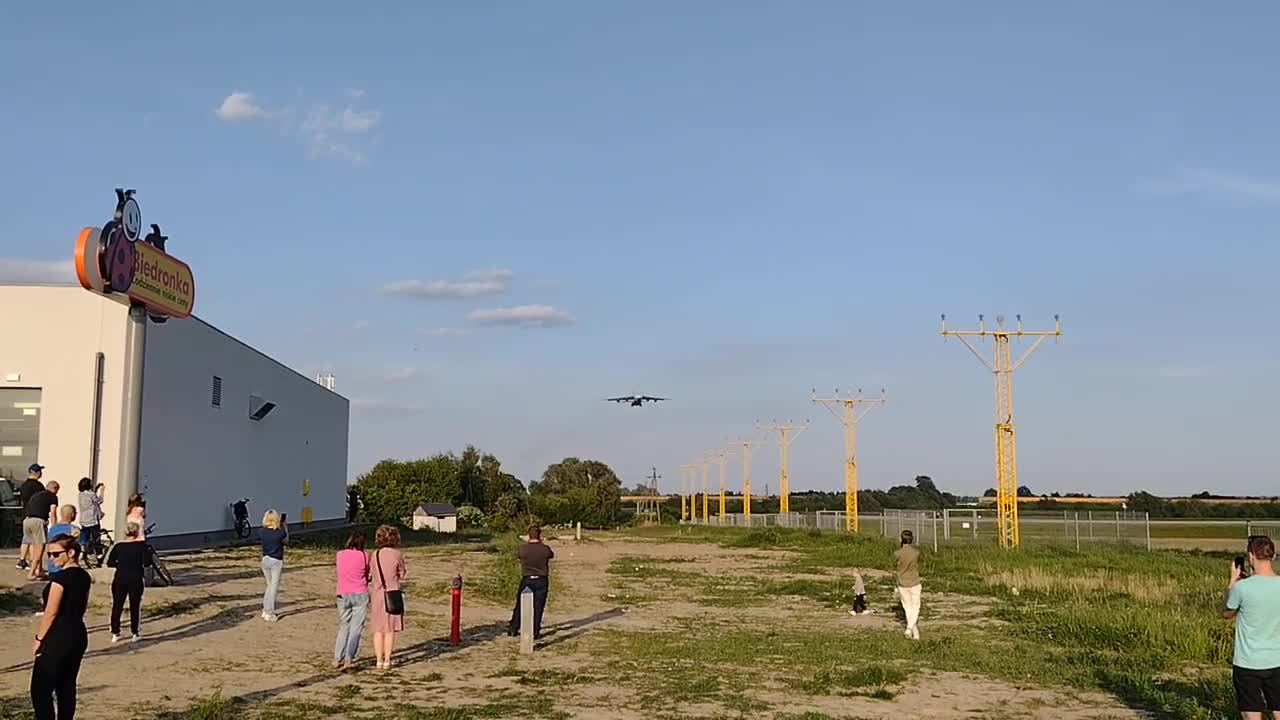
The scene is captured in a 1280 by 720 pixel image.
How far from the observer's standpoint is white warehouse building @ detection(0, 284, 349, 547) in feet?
111

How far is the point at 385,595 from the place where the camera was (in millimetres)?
15211

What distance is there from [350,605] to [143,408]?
23.8 m

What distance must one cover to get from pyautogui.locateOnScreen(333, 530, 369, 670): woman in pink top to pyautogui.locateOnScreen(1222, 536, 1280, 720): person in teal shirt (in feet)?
33.3

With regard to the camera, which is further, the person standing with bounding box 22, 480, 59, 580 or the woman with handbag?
the person standing with bounding box 22, 480, 59, 580

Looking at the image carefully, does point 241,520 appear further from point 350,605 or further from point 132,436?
point 350,605

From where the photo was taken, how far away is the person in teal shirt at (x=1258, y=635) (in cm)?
898

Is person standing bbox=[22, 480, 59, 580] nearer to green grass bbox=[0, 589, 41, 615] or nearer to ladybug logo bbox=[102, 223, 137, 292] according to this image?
green grass bbox=[0, 589, 41, 615]

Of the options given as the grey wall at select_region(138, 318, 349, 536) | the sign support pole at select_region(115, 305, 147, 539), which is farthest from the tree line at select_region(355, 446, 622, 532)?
the sign support pole at select_region(115, 305, 147, 539)

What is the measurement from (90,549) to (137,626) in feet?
24.2

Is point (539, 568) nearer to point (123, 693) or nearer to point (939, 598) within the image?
point (123, 693)

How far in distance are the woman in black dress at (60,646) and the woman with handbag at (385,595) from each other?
5.72 m

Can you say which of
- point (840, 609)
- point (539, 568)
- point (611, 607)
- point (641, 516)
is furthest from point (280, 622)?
point (641, 516)

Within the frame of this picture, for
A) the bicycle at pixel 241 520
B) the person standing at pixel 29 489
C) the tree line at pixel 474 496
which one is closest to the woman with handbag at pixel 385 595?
the person standing at pixel 29 489

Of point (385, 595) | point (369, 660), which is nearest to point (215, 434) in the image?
point (369, 660)
